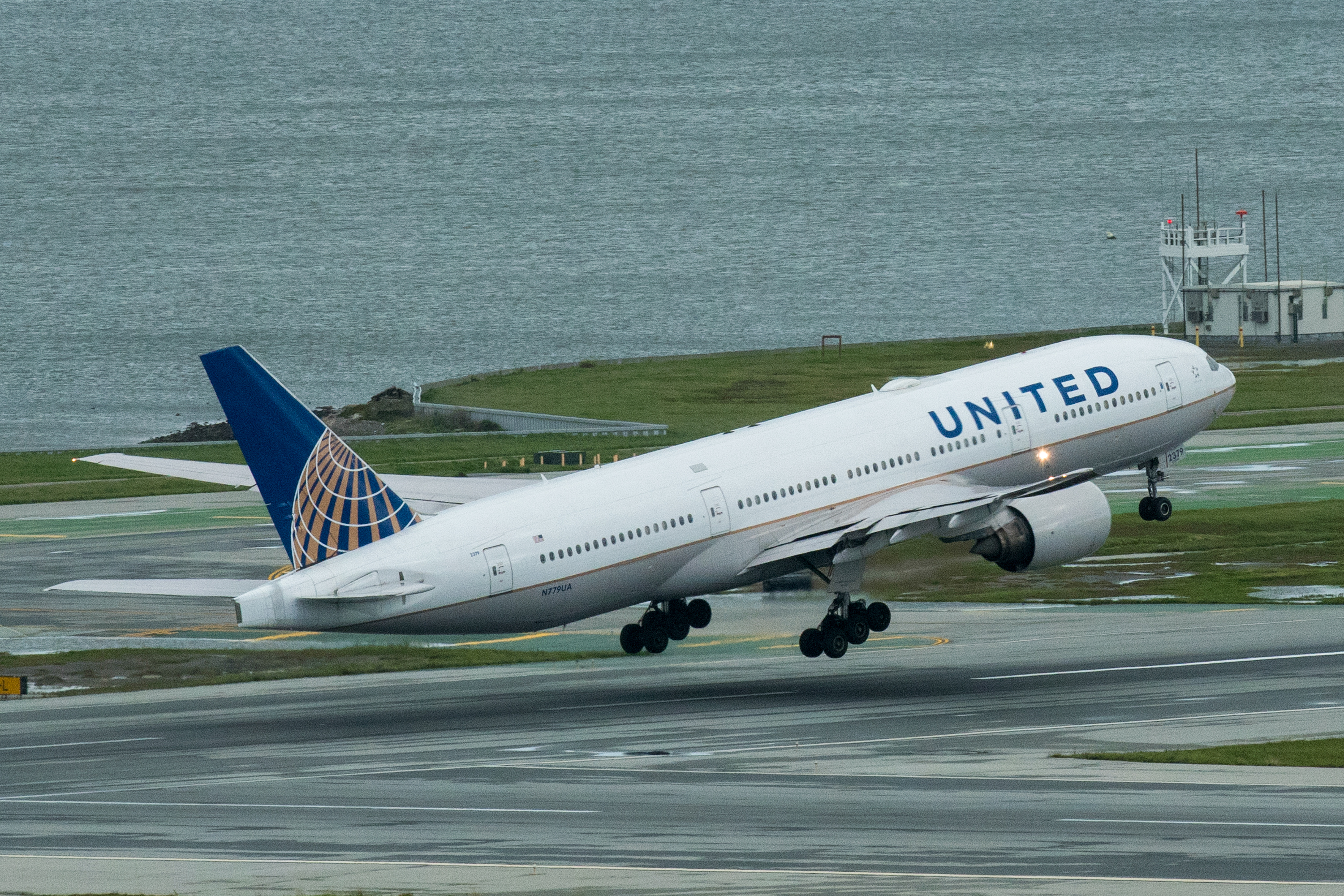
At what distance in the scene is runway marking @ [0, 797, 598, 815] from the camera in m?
32.0

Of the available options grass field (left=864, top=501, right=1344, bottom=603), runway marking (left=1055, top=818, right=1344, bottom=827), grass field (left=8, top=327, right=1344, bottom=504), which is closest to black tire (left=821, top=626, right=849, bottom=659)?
grass field (left=864, top=501, right=1344, bottom=603)

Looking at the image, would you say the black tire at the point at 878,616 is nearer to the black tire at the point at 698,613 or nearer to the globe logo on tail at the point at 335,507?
the black tire at the point at 698,613

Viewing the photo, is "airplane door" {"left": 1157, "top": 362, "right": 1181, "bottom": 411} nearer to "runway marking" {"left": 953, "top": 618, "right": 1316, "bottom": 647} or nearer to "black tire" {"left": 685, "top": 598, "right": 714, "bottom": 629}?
"runway marking" {"left": 953, "top": 618, "right": 1316, "bottom": 647}

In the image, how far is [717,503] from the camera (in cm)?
4522

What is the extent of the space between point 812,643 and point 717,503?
5000mm

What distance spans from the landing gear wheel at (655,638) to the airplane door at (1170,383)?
17064 millimetres

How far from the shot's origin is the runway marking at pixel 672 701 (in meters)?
42.8

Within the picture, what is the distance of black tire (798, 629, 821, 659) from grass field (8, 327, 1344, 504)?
142 ft

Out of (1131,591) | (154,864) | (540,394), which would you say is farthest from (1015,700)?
(540,394)

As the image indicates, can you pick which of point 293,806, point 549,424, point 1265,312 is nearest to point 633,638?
point 293,806

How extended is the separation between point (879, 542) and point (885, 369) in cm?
8370

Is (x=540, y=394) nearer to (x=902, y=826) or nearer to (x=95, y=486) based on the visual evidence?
(x=95, y=486)

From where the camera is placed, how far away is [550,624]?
4325 centimetres

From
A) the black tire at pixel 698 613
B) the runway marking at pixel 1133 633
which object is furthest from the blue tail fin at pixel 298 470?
the runway marking at pixel 1133 633
